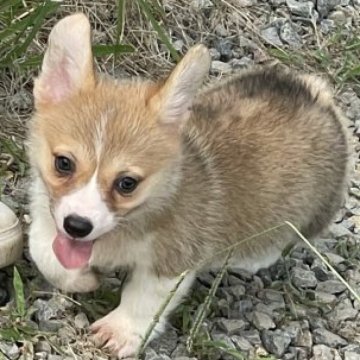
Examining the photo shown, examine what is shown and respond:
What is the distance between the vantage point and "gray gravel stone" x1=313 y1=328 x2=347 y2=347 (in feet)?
12.6

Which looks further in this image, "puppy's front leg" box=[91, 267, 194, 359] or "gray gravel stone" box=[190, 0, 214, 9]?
"gray gravel stone" box=[190, 0, 214, 9]

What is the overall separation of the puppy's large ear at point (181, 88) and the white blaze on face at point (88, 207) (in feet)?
1.11

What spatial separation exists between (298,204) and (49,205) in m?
0.96

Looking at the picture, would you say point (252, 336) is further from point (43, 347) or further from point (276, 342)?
point (43, 347)

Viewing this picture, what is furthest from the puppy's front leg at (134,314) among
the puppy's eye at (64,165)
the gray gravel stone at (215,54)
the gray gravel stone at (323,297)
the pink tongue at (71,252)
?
the gray gravel stone at (215,54)

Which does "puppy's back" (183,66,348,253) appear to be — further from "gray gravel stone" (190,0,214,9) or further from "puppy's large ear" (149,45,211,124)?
"gray gravel stone" (190,0,214,9)

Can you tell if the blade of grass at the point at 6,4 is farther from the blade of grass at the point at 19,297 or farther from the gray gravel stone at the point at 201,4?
the blade of grass at the point at 19,297

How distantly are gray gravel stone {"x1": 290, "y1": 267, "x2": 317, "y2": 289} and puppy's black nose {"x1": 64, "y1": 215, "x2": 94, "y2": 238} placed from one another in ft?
3.72

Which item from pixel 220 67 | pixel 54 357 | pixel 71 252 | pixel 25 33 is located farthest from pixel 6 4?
pixel 54 357

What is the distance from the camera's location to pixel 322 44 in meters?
5.43

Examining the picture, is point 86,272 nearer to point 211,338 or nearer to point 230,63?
point 211,338

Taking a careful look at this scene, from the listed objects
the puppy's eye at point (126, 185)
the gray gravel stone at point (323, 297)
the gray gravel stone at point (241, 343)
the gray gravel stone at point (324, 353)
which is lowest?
the gray gravel stone at point (323, 297)

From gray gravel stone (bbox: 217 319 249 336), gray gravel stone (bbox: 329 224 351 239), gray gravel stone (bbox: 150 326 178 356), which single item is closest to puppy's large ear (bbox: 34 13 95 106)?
gray gravel stone (bbox: 150 326 178 356)

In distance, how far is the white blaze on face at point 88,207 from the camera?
3.14 meters
